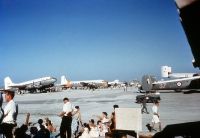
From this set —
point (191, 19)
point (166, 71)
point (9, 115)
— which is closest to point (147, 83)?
point (166, 71)

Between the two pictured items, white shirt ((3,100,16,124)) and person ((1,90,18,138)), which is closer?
person ((1,90,18,138))

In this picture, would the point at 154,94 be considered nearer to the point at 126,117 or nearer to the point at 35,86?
the point at 126,117

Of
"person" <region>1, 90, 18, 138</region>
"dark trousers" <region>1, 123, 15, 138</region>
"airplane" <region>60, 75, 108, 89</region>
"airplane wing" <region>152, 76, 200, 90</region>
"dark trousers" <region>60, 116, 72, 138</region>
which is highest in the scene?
"airplane" <region>60, 75, 108, 89</region>

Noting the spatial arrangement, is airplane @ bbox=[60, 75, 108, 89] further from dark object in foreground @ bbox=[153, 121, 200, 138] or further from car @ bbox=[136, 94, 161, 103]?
dark object in foreground @ bbox=[153, 121, 200, 138]

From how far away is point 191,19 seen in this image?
3.12 metres

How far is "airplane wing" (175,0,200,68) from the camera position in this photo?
2.72 m

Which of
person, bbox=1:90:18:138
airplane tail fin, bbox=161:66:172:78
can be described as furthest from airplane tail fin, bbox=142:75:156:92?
person, bbox=1:90:18:138

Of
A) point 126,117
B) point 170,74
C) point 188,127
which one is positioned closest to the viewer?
point 188,127

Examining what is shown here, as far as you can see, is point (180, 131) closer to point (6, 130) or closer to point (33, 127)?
point (6, 130)

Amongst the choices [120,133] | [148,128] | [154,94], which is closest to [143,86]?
[154,94]

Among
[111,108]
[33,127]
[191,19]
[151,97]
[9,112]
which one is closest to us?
[191,19]

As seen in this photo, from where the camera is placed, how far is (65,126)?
12.7m

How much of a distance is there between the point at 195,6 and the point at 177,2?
7.7 inches

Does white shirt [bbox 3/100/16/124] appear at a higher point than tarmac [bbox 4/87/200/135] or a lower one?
higher
